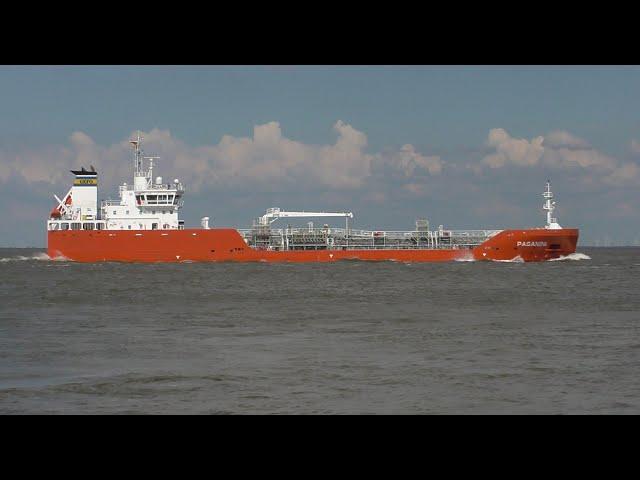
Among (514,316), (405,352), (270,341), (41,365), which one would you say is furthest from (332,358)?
(514,316)

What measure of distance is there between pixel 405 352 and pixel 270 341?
3196 millimetres

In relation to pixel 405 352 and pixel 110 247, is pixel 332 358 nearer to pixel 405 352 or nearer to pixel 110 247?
pixel 405 352

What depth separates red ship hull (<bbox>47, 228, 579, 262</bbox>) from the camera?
48.7 meters

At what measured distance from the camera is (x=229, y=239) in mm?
49094

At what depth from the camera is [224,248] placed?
162 ft

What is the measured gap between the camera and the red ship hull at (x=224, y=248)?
48.7 meters

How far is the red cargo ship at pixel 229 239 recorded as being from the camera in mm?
49094

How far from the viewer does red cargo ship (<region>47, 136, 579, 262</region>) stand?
49.1 metres

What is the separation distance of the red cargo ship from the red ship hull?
7cm

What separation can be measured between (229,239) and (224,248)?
81 centimetres

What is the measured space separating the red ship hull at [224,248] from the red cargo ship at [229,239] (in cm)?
7
